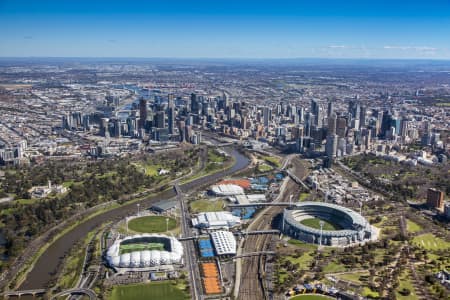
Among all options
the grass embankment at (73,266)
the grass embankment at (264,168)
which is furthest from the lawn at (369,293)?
the grass embankment at (264,168)

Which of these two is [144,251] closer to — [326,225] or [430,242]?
[326,225]

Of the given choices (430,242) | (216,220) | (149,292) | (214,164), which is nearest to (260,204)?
(216,220)

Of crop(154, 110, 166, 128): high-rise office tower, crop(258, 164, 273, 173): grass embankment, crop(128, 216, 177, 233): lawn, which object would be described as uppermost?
crop(154, 110, 166, 128): high-rise office tower

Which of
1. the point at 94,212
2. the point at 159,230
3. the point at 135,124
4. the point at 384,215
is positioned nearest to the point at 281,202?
the point at 384,215

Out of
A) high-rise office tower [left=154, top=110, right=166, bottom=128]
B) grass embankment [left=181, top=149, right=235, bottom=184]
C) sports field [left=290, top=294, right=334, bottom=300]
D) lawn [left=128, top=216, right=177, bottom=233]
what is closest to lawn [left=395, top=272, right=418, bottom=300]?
sports field [left=290, top=294, right=334, bottom=300]

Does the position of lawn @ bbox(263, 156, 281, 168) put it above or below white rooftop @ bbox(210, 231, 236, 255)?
below

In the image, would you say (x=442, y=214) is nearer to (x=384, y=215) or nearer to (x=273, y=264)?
(x=384, y=215)

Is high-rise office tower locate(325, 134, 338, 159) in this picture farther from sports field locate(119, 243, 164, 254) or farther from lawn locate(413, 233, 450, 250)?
sports field locate(119, 243, 164, 254)
